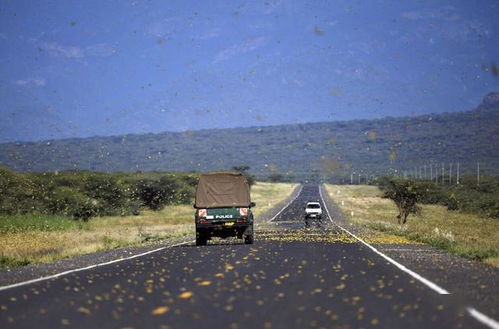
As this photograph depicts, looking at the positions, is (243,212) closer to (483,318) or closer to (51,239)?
(51,239)

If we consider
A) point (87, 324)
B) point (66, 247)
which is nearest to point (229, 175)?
point (66, 247)

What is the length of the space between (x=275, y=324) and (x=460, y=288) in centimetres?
575

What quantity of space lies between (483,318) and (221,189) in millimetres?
22428

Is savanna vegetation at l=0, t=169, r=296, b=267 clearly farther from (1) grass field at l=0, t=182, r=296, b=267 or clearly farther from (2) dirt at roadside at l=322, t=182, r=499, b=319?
(2) dirt at roadside at l=322, t=182, r=499, b=319

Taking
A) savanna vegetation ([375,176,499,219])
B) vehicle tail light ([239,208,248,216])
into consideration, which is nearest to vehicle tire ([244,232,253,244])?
vehicle tail light ([239,208,248,216])

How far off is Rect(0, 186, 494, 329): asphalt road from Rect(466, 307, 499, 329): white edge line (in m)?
0.12

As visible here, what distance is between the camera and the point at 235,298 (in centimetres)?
1320

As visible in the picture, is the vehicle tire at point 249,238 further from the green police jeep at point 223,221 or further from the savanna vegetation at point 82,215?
the savanna vegetation at point 82,215

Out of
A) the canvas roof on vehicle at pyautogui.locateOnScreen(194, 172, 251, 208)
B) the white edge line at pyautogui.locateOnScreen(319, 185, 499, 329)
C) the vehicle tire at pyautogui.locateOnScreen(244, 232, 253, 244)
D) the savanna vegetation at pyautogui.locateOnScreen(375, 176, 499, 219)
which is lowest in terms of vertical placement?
the savanna vegetation at pyautogui.locateOnScreen(375, 176, 499, 219)

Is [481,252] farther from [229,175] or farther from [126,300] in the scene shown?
[126,300]

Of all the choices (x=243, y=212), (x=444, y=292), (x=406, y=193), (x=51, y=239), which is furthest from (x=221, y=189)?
(x=406, y=193)

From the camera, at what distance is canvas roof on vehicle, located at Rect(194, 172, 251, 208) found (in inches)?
1293

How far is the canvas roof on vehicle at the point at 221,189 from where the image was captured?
3284cm

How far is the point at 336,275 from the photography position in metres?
17.3
